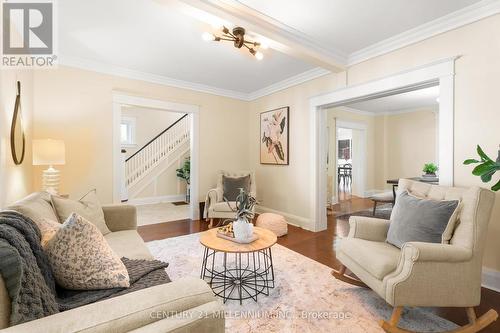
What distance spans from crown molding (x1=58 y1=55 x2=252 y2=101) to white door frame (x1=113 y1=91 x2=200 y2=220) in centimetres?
32

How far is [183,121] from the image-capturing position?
274 inches

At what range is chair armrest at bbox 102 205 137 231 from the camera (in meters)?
2.42

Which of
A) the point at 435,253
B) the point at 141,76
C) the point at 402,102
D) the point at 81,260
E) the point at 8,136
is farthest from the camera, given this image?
the point at 402,102

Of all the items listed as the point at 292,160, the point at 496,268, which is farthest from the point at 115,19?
the point at 496,268

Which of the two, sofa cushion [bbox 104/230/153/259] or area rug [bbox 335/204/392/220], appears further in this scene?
area rug [bbox 335/204/392/220]

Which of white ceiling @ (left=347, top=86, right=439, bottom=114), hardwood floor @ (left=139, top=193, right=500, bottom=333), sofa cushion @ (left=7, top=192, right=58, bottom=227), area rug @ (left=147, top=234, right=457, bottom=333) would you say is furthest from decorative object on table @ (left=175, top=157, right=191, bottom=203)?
sofa cushion @ (left=7, top=192, right=58, bottom=227)

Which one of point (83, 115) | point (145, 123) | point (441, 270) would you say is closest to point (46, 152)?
point (83, 115)

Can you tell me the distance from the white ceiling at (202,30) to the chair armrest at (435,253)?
82.9 inches

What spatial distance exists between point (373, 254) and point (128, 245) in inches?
76.8

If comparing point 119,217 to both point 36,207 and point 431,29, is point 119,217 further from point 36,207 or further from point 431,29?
point 431,29

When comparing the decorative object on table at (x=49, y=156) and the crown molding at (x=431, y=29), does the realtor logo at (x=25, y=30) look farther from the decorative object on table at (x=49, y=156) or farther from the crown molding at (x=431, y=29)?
the crown molding at (x=431, y=29)

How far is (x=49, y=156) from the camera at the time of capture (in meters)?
2.78

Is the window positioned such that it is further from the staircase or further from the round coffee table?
the round coffee table

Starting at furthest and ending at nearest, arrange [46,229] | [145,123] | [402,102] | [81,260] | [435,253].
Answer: [145,123] → [402,102] → [435,253] → [46,229] → [81,260]
